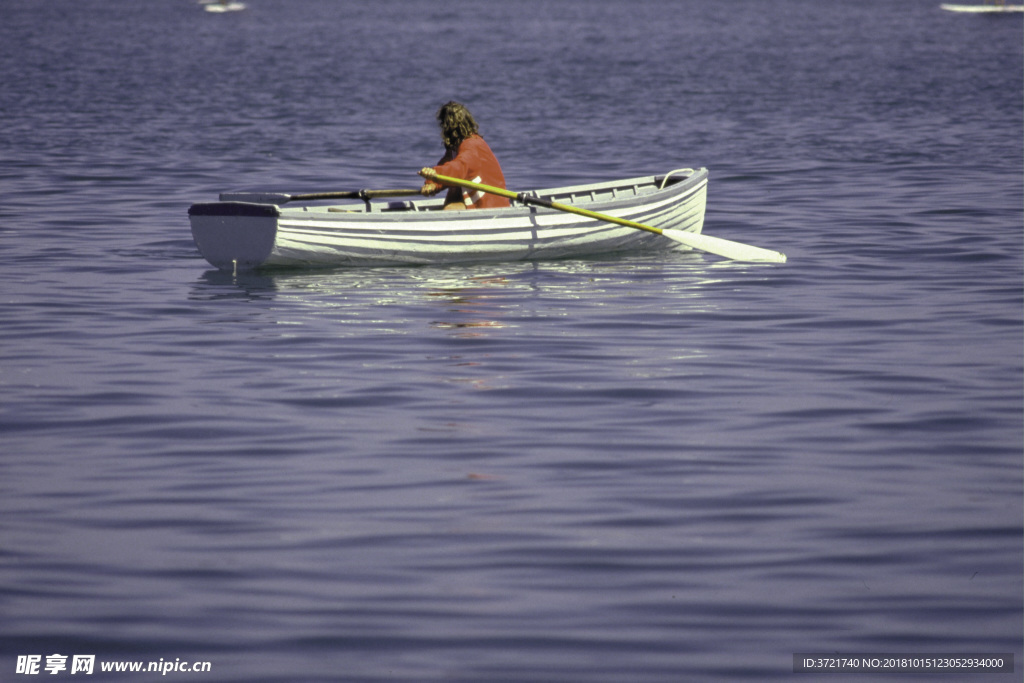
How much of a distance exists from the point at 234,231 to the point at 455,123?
2.41 metres

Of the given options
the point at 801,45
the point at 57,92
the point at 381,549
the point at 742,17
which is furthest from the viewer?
the point at 742,17

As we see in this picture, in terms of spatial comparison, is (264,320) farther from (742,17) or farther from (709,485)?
(742,17)

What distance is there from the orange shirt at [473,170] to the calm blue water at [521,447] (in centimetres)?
93

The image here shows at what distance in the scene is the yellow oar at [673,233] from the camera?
12555mm

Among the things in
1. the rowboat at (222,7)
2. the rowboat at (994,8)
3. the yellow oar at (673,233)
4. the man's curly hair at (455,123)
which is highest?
the rowboat at (222,7)

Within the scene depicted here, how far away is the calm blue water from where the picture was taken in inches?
198

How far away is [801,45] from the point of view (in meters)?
58.5

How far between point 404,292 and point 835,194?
9021 millimetres

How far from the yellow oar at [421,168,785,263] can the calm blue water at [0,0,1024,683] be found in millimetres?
303

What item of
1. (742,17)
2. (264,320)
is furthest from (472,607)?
(742,17)

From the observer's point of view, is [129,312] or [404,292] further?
[404,292]

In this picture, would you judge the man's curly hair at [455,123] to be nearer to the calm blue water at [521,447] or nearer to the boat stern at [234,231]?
the calm blue water at [521,447]

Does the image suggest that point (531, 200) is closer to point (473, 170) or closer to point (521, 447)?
point (473, 170)

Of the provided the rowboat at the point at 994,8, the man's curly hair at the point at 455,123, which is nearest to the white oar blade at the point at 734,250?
the man's curly hair at the point at 455,123
